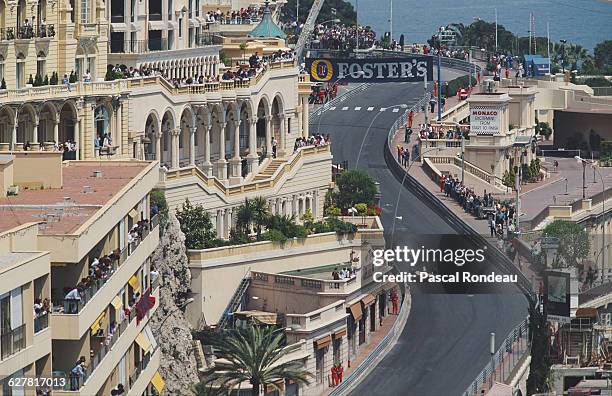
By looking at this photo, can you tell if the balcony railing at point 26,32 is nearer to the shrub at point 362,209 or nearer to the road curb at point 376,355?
the shrub at point 362,209

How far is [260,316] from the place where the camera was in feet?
306

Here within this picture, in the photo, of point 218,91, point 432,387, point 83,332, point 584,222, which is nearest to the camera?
point 83,332

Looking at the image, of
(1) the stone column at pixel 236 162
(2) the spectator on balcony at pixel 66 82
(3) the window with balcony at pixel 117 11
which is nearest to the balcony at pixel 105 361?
(2) the spectator on balcony at pixel 66 82

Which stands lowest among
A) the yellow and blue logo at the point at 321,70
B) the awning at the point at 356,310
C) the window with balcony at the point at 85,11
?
the awning at the point at 356,310

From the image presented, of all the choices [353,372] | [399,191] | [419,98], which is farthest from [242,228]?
[419,98]

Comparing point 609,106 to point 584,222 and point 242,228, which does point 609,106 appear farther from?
point 242,228

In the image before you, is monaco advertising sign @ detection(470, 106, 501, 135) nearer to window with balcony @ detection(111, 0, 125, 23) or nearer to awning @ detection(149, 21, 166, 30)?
awning @ detection(149, 21, 166, 30)

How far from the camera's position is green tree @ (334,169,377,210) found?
367 feet

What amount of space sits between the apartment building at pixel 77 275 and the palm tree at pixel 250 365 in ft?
38.7

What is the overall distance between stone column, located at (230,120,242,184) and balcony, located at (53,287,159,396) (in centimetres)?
4288

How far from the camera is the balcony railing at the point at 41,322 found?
172 ft

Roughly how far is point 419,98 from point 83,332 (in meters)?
105

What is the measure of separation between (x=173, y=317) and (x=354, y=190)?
27.7 meters

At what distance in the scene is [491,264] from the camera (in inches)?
3937
